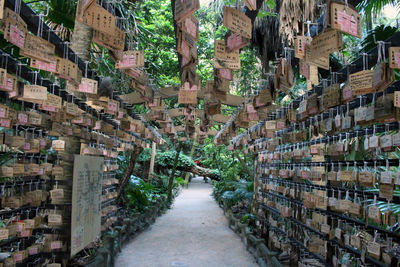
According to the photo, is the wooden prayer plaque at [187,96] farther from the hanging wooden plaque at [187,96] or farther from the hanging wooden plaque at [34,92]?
the hanging wooden plaque at [34,92]

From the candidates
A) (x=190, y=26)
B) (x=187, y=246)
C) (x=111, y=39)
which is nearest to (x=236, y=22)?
(x=190, y=26)

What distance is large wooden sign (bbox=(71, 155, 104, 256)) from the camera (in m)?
3.32

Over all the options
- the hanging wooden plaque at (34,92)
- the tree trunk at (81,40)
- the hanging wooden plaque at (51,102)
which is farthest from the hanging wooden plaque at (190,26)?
the tree trunk at (81,40)

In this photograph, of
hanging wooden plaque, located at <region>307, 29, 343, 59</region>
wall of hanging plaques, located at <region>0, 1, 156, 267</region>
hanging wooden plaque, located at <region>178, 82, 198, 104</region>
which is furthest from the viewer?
hanging wooden plaque, located at <region>178, 82, 198, 104</region>

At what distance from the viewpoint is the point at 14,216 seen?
101 inches

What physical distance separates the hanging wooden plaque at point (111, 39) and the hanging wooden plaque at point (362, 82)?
1469 mm

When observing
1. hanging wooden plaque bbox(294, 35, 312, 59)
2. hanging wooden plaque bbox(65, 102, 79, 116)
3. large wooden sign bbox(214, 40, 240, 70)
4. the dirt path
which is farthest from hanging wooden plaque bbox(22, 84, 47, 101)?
the dirt path

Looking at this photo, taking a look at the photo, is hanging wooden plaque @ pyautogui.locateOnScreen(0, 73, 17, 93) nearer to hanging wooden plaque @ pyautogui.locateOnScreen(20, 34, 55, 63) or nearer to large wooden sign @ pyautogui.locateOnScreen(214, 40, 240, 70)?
hanging wooden plaque @ pyautogui.locateOnScreen(20, 34, 55, 63)

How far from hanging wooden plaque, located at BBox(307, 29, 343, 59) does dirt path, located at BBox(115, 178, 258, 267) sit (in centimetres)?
359

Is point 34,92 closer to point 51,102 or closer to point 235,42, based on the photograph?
point 51,102

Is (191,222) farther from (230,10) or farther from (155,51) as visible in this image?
(230,10)

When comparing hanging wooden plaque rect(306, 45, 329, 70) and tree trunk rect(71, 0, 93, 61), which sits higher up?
tree trunk rect(71, 0, 93, 61)

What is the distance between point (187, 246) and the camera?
5691 mm

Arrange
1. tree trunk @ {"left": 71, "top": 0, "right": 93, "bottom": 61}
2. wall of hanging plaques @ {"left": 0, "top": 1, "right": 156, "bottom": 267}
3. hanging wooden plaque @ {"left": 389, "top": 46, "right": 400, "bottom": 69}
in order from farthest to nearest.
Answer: tree trunk @ {"left": 71, "top": 0, "right": 93, "bottom": 61}, wall of hanging plaques @ {"left": 0, "top": 1, "right": 156, "bottom": 267}, hanging wooden plaque @ {"left": 389, "top": 46, "right": 400, "bottom": 69}
